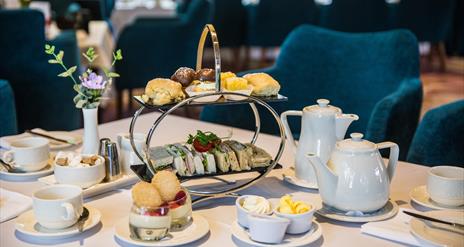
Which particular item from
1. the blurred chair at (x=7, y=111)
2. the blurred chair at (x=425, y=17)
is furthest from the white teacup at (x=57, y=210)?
the blurred chair at (x=425, y=17)

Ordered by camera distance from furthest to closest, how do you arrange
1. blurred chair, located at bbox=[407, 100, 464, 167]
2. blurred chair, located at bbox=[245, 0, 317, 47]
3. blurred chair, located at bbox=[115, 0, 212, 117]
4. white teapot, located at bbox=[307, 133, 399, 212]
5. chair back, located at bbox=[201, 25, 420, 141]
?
1. blurred chair, located at bbox=[245, 0, 317, 47]
2. blurred chair, located at bbox=[115, 0, 212, 117]
3. chair back, located at bbox=[201, 25, 420, 141]
4. blurred chair, located at bbox=[407, 100, 464, 167]
5. white teapot, located at bbox=[307, 133, 399, 212]

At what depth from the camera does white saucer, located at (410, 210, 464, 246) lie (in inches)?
43.2

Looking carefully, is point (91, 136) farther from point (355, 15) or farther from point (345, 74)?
point (355, 15)

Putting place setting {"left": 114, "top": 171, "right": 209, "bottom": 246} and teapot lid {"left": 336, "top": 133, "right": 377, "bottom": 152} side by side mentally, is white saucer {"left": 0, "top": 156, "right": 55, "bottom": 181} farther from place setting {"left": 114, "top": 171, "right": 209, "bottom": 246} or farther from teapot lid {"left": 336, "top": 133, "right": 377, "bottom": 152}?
teapot lid {"left": 336, "top": 133, "right": 377, "bottom": 152}

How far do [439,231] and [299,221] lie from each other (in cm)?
26

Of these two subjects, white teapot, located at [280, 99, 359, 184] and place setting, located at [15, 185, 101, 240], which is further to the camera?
white teapot, located at [280, 99, 359, 184]

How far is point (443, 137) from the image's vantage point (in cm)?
202

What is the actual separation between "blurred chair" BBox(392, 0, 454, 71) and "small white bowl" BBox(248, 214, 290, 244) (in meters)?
5.42

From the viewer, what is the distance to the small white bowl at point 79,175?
4.40 feet

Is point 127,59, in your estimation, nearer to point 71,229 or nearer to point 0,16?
point 0,16

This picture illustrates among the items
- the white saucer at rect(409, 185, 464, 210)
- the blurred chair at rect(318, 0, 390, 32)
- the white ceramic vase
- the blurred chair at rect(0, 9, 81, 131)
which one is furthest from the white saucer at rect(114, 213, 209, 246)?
the blurred chair at rect(318, 0, 390, 32)

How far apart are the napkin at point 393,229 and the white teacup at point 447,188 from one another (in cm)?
11

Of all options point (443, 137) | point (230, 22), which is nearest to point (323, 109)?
point (443, 137)

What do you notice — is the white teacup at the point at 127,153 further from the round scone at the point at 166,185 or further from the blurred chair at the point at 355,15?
the blurred chair at the point at 355,15
